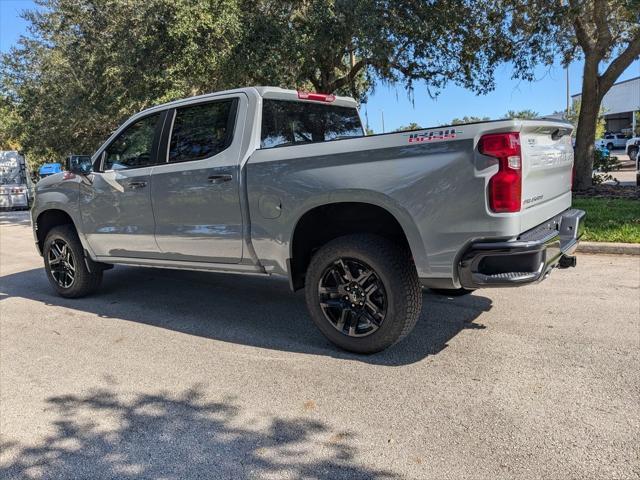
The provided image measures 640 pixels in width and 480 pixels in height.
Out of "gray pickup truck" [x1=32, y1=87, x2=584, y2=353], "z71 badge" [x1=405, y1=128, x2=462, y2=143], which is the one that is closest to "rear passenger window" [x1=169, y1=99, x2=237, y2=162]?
"gray pickup truck" [x1=32, y1=87, x2=584, y2=353]

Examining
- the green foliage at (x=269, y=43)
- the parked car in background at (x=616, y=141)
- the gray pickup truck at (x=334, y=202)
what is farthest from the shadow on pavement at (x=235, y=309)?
the parked car in background at (x=616, y=141)

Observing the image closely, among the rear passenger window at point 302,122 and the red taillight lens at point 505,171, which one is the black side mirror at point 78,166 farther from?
the red taillight lens at point 505,171

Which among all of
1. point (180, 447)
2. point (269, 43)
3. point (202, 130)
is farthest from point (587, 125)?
point (180, 447)

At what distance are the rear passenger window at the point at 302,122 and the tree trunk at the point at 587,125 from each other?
9222 mm

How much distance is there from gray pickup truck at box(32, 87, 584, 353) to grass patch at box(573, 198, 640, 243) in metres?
3.64

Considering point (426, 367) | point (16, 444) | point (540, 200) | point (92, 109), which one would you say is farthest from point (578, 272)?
point (92, 109)

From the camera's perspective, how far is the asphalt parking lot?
2660mm

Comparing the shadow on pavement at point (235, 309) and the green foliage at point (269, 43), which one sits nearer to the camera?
the shadow on pavement at point (235, 309)

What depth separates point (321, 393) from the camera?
3381mm

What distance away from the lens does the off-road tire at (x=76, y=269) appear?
5.92 meters

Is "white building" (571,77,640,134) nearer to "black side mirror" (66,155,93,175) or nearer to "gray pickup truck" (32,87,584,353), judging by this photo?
"gray pickup truck" (32,87,584,353)

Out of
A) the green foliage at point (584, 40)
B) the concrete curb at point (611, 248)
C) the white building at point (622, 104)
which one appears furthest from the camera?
the white building at point (622, 104)

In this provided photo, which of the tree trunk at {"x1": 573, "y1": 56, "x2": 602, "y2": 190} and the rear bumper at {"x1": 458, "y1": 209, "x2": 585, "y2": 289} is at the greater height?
the tree trunk at {"x1": 573, "y1": 56, "x2": 602, "y2": 190}

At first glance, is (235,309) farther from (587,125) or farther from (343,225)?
(587,125)
